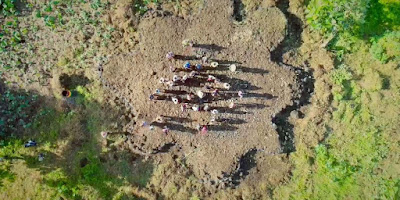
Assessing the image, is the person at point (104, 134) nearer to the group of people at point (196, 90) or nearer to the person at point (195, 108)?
the group of people at point (196, 90)

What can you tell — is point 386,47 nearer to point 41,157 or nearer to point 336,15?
point 336,15

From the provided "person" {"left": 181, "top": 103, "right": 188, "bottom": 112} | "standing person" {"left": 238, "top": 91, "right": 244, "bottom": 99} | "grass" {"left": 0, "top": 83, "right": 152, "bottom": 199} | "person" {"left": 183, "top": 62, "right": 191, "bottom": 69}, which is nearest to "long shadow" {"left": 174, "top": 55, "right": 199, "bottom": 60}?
"person" {"left": 183, "top": 62, "right": 191, "bottom": 69}

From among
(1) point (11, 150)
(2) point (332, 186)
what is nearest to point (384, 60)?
(2) point (332, 186)

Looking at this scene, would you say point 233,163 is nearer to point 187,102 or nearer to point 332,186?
point 187,102

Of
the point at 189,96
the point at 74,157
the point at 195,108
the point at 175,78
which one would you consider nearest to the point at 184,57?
the point at 175,78

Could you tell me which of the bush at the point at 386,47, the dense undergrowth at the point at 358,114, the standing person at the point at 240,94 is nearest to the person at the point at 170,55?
the standing person at the point at 240,94

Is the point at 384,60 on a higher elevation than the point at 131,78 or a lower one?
higher

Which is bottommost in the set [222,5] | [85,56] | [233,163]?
[233,163]

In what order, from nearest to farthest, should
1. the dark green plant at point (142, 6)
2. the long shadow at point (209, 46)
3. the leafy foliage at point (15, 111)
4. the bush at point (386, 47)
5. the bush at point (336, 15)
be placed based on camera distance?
the bush at point (336, 15) < the leafy foliage at point (15, 111) < the long shadow at point (209, 46) < the dark green plant at point (142, 6) < the bush at point (386, 47)
